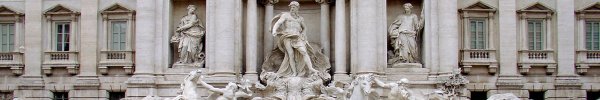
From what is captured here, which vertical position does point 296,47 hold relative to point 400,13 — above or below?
below

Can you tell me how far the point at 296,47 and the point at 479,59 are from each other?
6096 mm

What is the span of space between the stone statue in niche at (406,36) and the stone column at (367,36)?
0.55 m

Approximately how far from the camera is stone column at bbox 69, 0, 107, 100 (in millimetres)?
31703

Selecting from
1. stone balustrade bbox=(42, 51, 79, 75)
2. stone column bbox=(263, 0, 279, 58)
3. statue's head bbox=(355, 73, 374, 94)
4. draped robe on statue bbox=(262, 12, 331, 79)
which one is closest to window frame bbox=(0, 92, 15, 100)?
stone balustrade bbox=(42, 51, 79, 75)

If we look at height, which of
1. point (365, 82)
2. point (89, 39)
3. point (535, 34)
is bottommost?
point (365, 82)

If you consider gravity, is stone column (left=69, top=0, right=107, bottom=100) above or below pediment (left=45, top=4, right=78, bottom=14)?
below

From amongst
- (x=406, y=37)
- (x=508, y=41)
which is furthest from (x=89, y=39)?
(x=508, y=41)

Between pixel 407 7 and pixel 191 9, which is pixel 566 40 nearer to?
A: pixel 407 7

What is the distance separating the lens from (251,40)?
30.2 meters

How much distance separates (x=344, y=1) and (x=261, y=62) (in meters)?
3.33

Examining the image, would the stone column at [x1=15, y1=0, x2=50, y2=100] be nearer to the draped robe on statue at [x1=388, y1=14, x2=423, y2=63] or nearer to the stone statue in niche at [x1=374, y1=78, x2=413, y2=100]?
the draped robe on statue at [x1=388, y1=14, x2=423, y2=63]

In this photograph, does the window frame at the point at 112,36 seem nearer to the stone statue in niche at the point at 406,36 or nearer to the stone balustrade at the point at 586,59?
the stone statue in niche at the point at 406,36

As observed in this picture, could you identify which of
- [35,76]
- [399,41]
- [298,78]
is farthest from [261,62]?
[35,76]

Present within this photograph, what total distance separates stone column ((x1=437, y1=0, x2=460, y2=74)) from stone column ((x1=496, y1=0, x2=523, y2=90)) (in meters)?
1.85
